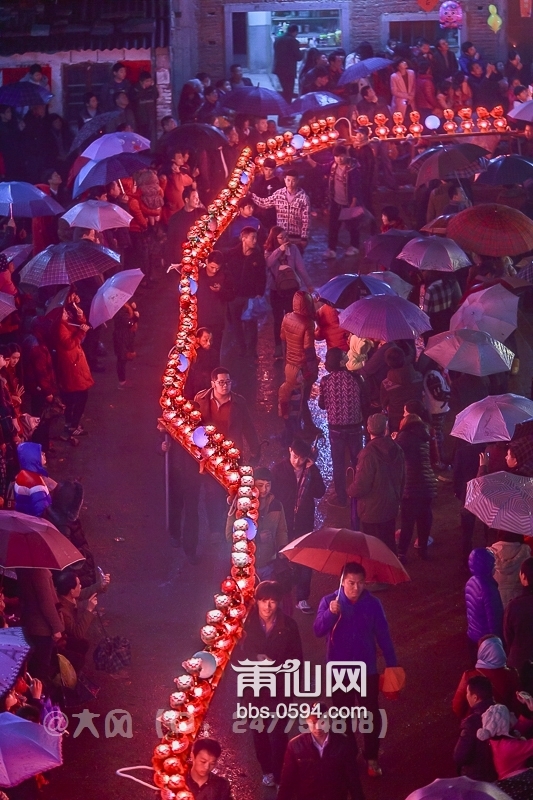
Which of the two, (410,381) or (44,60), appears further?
(44,60)

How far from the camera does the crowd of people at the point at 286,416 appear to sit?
25.7ft

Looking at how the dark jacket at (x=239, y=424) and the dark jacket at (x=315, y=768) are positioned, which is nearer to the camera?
the dark jacket at (x=315, y=768)

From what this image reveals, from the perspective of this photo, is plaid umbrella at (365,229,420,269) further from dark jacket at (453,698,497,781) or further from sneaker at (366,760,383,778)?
dark jacket at (453,698,497,781)

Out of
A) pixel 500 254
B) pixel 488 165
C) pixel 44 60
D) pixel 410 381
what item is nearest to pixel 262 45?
pixel 44 60

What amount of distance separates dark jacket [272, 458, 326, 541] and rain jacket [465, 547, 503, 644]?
1752mm

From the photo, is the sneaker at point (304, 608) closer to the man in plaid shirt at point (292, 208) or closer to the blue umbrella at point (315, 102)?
the man in plaid shirt at point (292, 208)

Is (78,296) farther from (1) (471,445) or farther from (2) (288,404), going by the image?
Result: (1) (471,445)

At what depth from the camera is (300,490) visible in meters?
9.92

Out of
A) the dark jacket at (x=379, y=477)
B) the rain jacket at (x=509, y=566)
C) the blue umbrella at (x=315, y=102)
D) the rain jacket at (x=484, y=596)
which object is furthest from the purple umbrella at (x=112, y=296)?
the blue umbrella at (x=315, y=102)

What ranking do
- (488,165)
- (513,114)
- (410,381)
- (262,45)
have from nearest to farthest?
1. (410,381)
2. (488,165)
3. (513,114)
4. (262,45)

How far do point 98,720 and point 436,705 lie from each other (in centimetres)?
235

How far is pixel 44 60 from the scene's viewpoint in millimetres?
23125

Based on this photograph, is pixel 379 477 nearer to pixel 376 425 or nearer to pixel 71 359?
pixel 376 425

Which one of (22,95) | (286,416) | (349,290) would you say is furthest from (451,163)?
(22,95)
